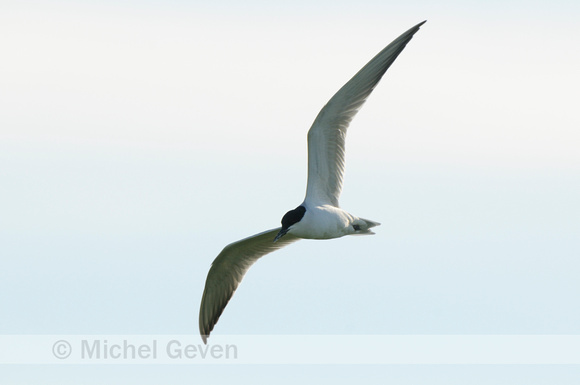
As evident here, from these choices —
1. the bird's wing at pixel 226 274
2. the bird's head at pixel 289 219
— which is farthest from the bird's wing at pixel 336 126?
the bird's wing at pixel 226 274

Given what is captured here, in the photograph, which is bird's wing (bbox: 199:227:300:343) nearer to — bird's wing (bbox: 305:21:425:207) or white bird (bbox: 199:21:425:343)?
white bird (bbox: 199:21:425:343)

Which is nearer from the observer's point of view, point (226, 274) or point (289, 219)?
point (289, 219)

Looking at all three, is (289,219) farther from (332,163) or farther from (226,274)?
(226,274)

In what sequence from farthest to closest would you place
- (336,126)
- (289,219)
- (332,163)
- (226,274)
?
(226,274) → (332,163) → (336,126) → (289,219)

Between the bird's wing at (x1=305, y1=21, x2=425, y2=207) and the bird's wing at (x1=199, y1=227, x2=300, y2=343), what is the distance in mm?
1642

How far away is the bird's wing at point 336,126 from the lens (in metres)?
15.3

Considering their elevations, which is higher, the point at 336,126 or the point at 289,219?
the point at 336,126

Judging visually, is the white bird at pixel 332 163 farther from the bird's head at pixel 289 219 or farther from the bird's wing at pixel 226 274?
the bird's wing at pixel 226 274

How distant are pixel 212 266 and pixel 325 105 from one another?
4.24 m

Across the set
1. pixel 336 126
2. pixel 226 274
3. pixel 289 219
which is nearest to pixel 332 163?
pixel 336 126

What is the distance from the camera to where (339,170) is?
16.2 meters

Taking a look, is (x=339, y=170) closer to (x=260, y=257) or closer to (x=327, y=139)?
(x=327, y=139)

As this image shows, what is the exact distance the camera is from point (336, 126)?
51.6ft

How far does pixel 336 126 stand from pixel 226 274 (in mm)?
4103
